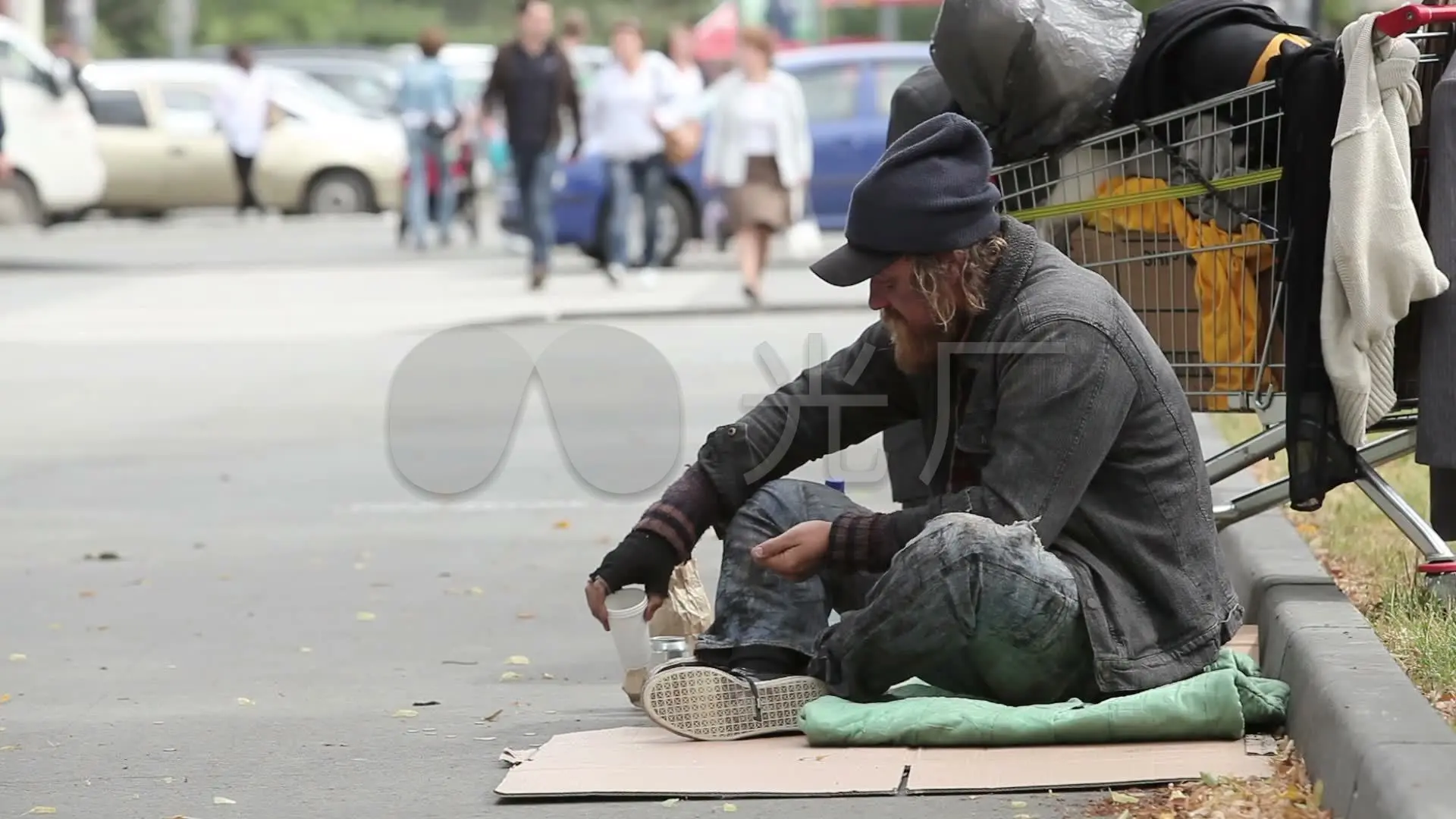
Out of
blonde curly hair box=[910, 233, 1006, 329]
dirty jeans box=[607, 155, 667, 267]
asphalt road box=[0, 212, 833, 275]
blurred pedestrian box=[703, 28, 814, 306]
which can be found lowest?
asphalt road box=[0, 212, 833, 275]

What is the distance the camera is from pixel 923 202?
4375mm

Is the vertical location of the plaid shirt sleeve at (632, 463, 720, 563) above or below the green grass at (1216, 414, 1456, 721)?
above

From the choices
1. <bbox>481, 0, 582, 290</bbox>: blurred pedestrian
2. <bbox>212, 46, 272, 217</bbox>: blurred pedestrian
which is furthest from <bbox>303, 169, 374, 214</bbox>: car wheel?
<bbox>481, 0, 582, 290</bbox>: blurred pedestrian

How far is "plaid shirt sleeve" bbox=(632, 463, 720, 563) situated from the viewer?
4.75 metres

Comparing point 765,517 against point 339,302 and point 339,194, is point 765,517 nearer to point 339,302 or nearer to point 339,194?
point 339,302

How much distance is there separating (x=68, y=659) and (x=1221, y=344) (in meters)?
3.01

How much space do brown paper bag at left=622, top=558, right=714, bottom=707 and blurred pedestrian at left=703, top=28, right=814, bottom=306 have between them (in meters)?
11.1

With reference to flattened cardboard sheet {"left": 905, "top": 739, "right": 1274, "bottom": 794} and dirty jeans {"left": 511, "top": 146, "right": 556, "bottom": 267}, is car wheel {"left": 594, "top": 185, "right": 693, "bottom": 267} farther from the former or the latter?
flattened cardboard sheet {"left": 905, "top": 739, "right": 1274, "bottom": 794}

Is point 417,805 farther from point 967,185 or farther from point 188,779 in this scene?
point 967,185

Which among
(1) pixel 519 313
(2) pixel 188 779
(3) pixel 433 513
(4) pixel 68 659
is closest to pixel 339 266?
(1) pixel 519 313

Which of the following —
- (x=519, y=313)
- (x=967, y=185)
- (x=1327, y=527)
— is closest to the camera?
(x=967, y=185)

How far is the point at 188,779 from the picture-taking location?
4.68 metres

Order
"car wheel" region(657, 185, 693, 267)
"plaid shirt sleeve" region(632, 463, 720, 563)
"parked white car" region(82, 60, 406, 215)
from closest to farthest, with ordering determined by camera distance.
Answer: "plaid shirt sleeve" region(632, 463, 720, 563), "car wheel" region(657, 185, 693, 267), "parked white car" region(82, 60, 406, 215)

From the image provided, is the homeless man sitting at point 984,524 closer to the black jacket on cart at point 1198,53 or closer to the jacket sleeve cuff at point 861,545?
the jacket sleeve cuff at point 861,545
